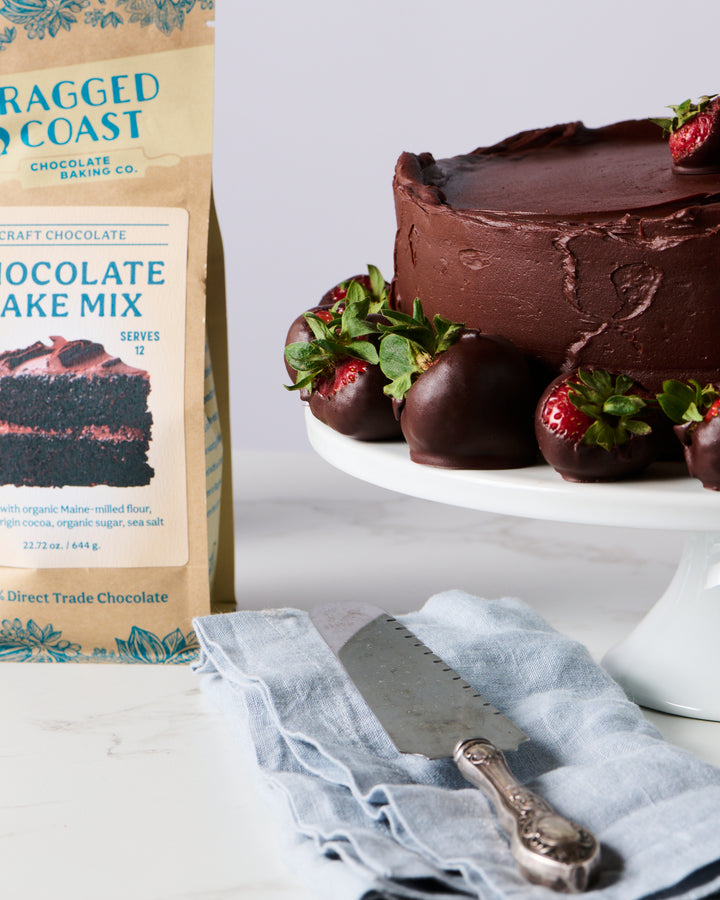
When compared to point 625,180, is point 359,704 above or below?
below

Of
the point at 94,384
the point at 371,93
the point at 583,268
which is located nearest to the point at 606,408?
the point at 583,268

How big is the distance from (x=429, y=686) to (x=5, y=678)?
1.46 feet

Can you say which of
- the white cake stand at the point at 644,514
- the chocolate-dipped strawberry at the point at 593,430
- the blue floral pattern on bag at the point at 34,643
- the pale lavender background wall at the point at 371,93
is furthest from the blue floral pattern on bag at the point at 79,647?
the pale lavender background wall at the point at 371,93

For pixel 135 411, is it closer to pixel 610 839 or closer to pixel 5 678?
pixel 5 678

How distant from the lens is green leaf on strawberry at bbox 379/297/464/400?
2.97 feet

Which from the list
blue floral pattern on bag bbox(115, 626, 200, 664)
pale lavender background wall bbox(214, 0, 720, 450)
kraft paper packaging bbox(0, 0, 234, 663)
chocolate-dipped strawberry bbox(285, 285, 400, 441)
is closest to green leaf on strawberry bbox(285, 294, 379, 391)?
chocolate-dipped strawberry bbox(285, 285, 400, 441)

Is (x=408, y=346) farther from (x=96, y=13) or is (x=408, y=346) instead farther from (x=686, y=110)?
(x=96, y=13)

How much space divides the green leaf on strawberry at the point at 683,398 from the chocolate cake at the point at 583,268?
7cm

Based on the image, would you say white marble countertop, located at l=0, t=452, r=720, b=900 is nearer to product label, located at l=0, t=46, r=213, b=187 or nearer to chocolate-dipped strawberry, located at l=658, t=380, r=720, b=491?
chocolate-dipped strawberry, located at l=658, t=380, r=720, b=491

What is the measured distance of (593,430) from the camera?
2.67ft

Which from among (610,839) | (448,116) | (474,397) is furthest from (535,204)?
(448,116)

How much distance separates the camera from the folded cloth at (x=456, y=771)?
0.69 m

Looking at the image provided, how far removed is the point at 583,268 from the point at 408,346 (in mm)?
145

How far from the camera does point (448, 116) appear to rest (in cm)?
219
